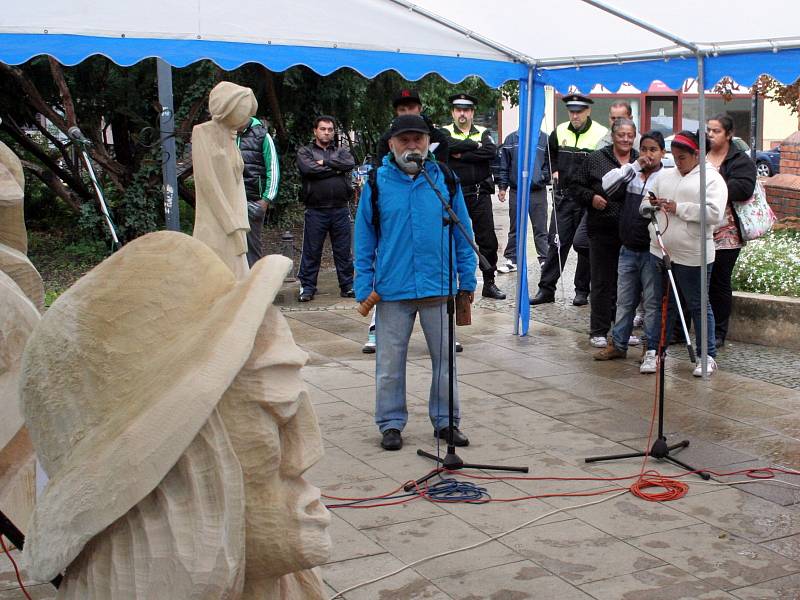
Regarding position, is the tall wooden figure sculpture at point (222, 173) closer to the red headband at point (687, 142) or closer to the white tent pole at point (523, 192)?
the white tent pole at point (523, 192)

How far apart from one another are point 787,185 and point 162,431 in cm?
1276

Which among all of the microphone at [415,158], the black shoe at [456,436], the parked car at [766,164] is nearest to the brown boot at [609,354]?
the black shoe at [456,436]

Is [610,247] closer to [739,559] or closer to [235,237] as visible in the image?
[235,237]

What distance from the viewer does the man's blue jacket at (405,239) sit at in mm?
5938

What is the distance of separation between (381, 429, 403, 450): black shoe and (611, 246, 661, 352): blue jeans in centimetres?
303

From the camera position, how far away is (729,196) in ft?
27.6

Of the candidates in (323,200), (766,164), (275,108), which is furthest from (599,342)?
(766,164)

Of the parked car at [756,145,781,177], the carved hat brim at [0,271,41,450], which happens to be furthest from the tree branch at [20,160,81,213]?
the parked car at [756,145,781,177]

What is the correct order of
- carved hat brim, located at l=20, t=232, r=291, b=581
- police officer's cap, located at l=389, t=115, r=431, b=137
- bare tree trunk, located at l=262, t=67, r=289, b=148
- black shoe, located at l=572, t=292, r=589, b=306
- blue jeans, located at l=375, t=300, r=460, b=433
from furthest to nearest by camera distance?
bare tree trunk, located at l=262, t=67, r=289, b=148
black shoe, located at l=572, t=292, r=589, b=306
blue jeans, located at l=375, t=300, r=460, b=433
police officer's cap, located at l=389, t=115, r=431, b=137
carved hat brim, located at l=20, t=232, r=291, b=581

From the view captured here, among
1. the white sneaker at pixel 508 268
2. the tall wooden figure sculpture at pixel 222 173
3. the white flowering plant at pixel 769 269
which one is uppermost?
the tall wooden figure sculpture at pixel 222 173

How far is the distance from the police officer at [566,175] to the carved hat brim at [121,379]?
321 inches

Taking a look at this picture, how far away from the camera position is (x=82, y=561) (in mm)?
1974

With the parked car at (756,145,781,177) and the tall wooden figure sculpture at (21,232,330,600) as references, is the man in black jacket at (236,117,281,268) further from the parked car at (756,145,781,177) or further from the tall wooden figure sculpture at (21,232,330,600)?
the parked car at (756,145,781,177)

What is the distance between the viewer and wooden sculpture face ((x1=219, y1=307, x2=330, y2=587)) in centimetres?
199
